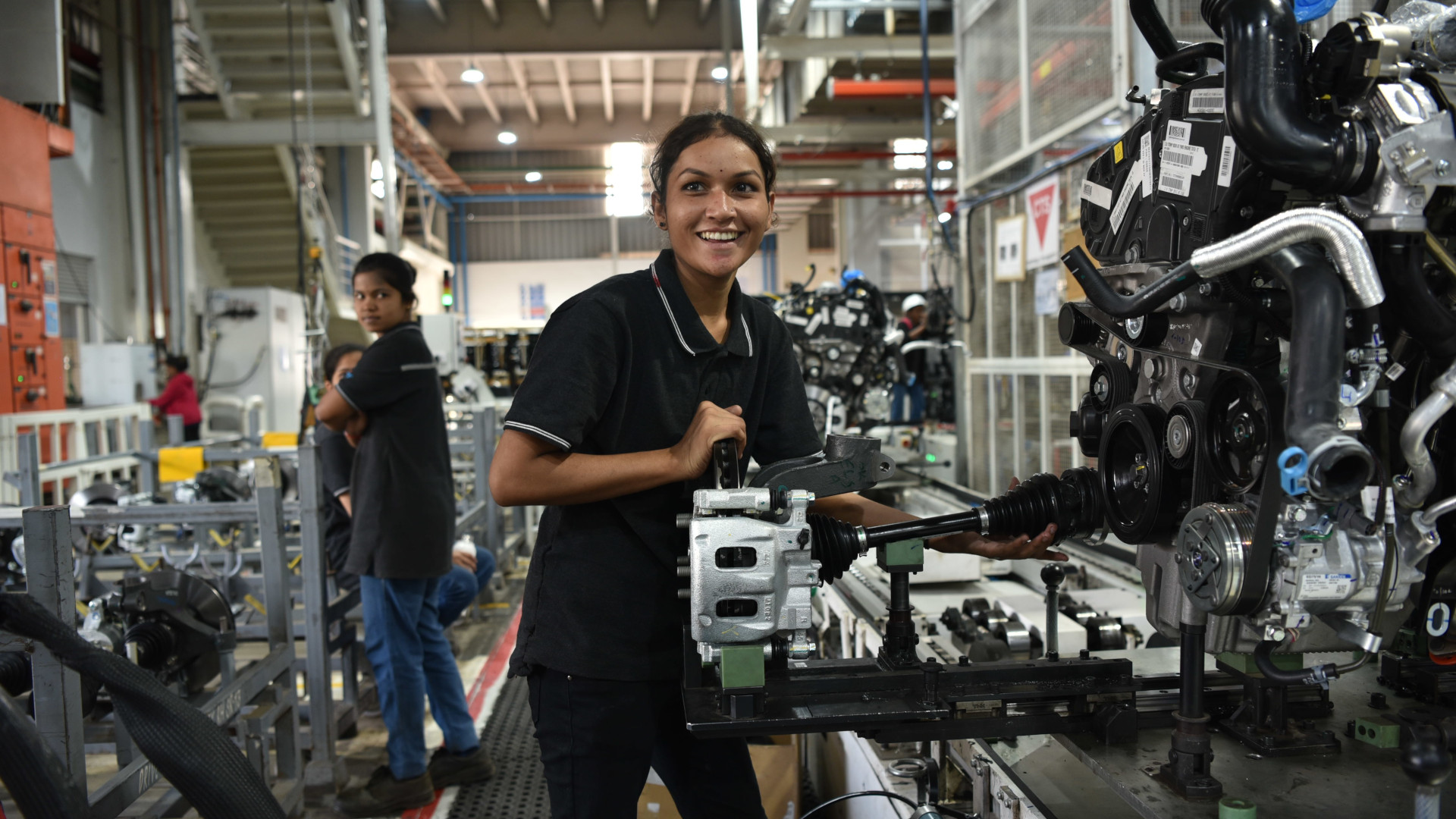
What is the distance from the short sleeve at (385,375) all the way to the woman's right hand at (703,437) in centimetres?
189

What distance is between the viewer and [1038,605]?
262cm

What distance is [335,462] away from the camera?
3408 mm

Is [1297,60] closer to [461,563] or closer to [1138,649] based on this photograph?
[1138,649]

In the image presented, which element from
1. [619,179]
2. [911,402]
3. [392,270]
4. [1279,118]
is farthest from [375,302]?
[619,179]

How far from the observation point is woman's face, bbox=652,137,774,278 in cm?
141

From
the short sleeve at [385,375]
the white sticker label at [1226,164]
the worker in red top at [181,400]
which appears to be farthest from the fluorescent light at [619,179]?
the white sticker label at [1226,164]

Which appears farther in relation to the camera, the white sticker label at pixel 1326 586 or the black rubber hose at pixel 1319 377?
the white sticker label at pixel 1326 586

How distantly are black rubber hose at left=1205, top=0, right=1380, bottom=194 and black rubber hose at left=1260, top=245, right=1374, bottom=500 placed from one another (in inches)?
4.9

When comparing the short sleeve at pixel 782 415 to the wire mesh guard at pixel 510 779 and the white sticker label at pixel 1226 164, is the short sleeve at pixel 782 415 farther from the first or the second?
the wire mesh guard at pixel 510 779

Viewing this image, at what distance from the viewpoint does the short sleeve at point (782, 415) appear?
1.65 meters

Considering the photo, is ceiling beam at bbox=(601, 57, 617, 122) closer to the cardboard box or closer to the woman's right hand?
the cardboard box

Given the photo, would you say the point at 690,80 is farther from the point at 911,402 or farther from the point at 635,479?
the point at 635,479

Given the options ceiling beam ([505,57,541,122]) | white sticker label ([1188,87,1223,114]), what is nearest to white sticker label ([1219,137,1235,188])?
white sticker label ([1188,87,1223,114])

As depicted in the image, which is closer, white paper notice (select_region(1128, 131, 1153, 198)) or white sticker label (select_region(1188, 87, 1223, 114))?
white sticker label (select_region(1188, 87, 1223, 114))
